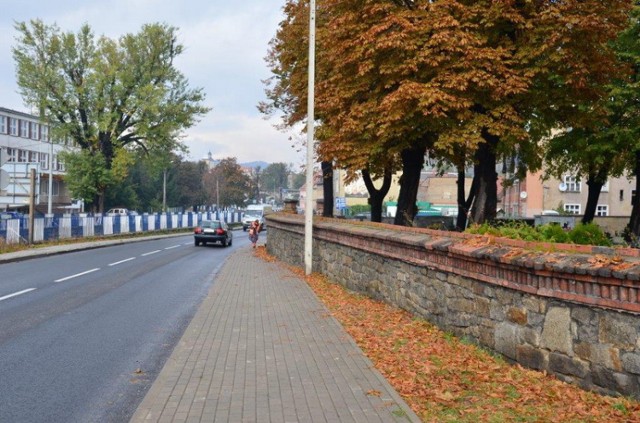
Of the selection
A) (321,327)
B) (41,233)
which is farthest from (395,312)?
(41,233)

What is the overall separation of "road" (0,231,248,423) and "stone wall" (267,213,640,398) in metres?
3.88

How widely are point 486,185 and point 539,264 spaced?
13.2 meters

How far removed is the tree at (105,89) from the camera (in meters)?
49.5

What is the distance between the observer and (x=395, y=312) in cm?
1152

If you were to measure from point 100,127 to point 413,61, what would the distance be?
123ft

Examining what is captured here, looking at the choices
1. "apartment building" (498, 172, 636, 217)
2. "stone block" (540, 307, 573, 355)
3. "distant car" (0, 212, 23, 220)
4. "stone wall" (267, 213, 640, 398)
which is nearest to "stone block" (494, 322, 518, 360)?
"stone wall" (267, 213, 640, 398)

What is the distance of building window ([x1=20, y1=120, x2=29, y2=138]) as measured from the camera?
7462 cm

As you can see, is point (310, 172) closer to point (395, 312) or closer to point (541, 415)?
point (395, 312)

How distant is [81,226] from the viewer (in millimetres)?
40250

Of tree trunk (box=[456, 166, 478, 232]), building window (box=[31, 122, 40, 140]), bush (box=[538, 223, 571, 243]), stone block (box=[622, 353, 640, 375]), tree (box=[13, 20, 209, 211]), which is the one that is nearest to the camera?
stone block (box=[622, 353, 640, 375])

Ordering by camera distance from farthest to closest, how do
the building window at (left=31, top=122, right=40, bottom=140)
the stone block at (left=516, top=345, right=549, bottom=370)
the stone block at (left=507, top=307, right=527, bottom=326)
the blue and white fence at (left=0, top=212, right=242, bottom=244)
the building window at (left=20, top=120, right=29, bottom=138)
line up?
the building window at (left=31, top=122, right=40, bottom=140), the building window at (left=20, top=120, right=29, bottom=138), the blue and white fence at (left=0, top=212, right=242, bottom=244), the stone block at (left=507, top=307, right=527, bottom=326), the stone block at (left=516, top=345, right=549, bottom=370)

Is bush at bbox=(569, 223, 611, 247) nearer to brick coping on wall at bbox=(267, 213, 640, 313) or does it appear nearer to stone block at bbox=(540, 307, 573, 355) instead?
brick coping on wall at bbox=(267, 213, 640, 313)

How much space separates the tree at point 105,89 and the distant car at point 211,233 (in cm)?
1381

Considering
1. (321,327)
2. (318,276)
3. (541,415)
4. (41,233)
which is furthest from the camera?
(41,233)
